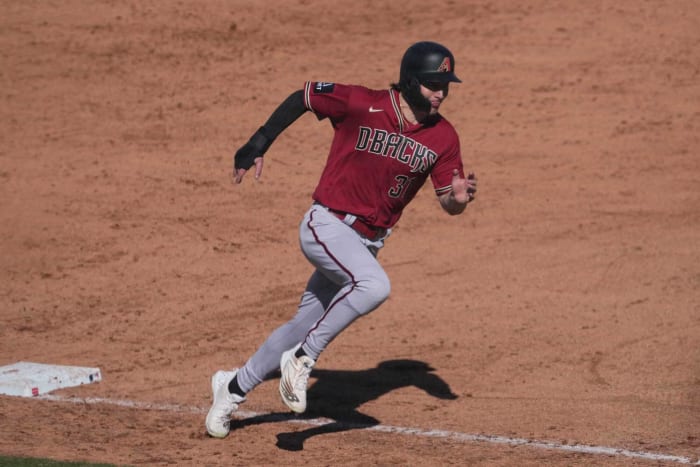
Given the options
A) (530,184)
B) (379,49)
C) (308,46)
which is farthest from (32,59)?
(530,184)

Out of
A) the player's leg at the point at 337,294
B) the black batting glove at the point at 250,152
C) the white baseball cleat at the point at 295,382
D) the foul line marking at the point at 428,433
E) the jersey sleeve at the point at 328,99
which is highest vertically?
the jersey sleeve at the point at 328,99

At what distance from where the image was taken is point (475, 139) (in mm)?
13734

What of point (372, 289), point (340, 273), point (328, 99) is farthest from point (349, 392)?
point (328, 99)

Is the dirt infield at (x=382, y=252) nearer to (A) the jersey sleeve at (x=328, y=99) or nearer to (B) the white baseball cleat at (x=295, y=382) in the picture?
(B) the white baseball cleat at (x=295, y=382)

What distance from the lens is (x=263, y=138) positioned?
675cm

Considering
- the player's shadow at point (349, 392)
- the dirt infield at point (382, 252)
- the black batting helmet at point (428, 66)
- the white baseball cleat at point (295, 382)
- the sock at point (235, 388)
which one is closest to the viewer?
the white baseball cleat at point (295, 382)

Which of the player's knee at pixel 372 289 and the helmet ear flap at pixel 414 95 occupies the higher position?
the helmet ear flap at pixel 414 95

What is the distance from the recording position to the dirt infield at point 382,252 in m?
7.59

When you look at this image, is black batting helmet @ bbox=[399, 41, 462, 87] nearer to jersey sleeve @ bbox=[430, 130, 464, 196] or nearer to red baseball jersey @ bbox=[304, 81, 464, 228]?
red baseball jersey @ bbox=[304, 81, 464, 228]

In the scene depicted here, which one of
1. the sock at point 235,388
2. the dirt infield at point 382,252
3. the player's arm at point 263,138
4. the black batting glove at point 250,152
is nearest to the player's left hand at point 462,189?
the player's arm at point 263,138

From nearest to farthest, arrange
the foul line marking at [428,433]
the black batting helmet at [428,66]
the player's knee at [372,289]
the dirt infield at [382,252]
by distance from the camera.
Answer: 1. the player's knee at [372,289]
2. the black batting helmet at [428,66]
3. the foul line marking at [428,433]
4. the dirt infield at [382,252]

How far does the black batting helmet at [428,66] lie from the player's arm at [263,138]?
2.18 ft

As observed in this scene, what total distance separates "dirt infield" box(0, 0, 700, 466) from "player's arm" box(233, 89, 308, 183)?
5.72 ft

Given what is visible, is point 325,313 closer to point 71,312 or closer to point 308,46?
point 71,312
